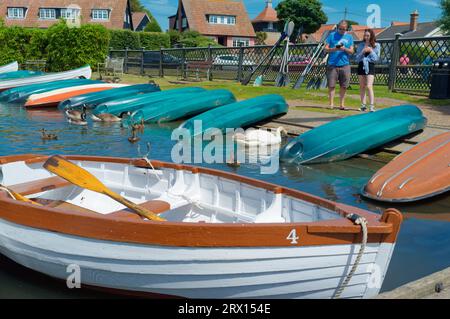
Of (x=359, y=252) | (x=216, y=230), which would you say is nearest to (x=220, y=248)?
(x=216, y=230)

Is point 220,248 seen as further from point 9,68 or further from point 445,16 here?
point 445,16

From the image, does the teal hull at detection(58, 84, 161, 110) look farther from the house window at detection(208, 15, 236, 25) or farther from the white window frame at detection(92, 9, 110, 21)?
the house window at detection(208, 15, 236, 25)

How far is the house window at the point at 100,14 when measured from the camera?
62.0 m

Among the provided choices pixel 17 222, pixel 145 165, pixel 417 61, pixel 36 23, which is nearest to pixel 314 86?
pixel 417 61

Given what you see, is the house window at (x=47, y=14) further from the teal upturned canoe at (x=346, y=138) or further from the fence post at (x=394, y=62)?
the teal upturned canoe at (x=346, y=138)

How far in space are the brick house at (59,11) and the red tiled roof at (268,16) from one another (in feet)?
122

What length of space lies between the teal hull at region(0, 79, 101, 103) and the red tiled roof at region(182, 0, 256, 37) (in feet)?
156

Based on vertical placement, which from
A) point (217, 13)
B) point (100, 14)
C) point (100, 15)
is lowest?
point (100, 15)

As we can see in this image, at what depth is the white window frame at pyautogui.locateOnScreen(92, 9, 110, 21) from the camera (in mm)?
62031

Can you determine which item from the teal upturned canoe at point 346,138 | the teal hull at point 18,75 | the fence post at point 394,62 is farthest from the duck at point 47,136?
the fence post at point 394,62

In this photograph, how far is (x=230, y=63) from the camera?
2850 centimetres

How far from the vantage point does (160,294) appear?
470 cm

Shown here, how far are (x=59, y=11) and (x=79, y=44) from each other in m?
38.9
